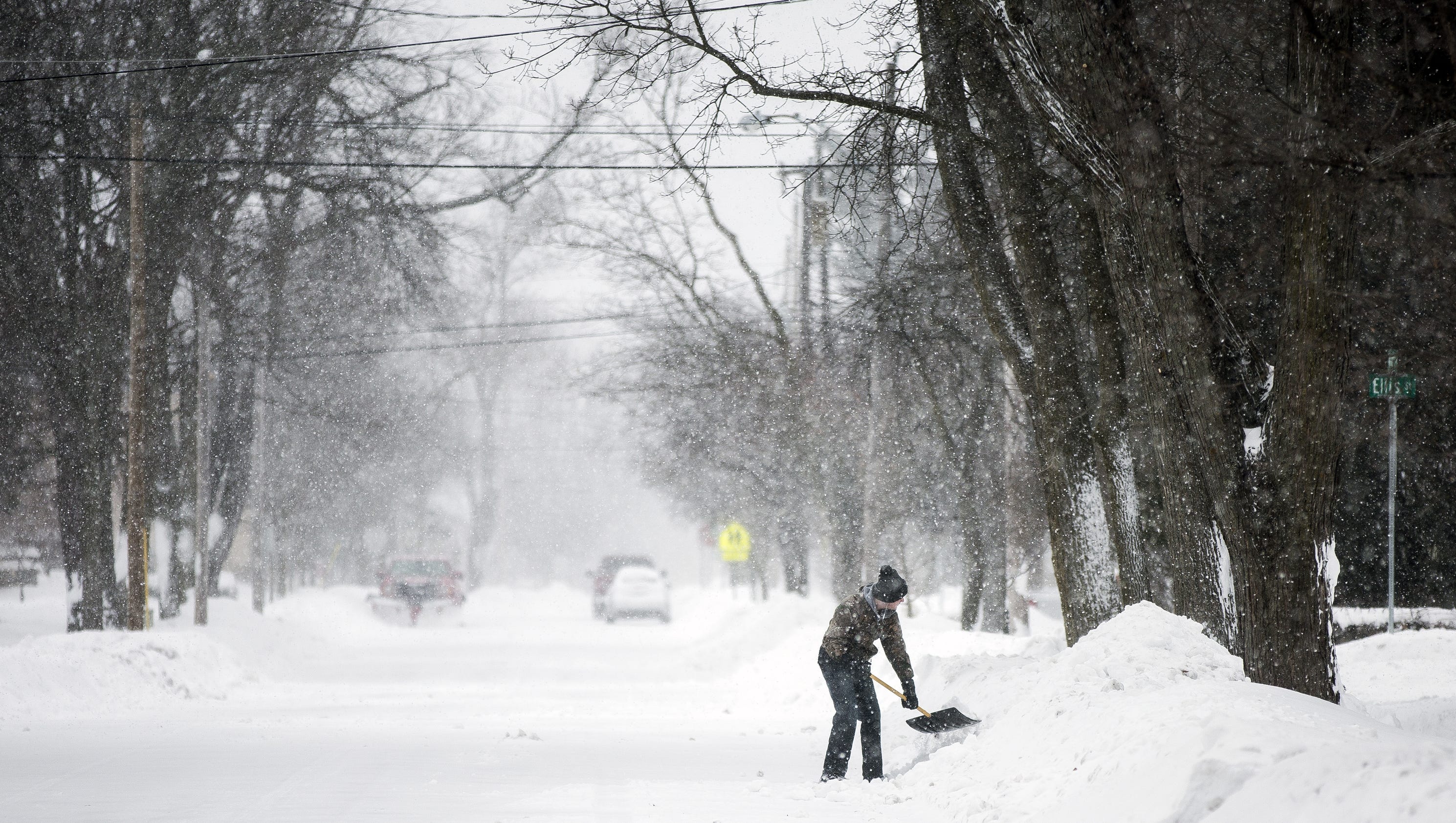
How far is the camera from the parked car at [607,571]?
42.4 meters

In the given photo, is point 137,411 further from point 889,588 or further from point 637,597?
point 637,597

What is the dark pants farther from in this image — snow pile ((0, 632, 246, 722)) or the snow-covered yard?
snow pile ((0, 632, 246, 722))

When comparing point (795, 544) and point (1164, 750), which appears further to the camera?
point (795, 544)

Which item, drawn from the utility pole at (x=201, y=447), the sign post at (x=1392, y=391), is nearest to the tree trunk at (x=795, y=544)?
the utility pole at (x=201, y=447)

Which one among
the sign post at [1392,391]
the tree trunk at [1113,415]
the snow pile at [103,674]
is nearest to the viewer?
the tree trunk at [1113,415]

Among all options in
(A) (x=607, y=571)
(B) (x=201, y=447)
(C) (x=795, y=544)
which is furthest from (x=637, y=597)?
(B) (x=201, y=447)

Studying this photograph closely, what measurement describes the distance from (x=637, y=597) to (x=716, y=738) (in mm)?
26463

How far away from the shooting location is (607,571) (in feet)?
Result: 149

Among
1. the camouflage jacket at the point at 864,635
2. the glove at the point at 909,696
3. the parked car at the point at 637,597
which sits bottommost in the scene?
the parked car at the point at 637,597

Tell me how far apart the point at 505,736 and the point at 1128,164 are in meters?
7.34

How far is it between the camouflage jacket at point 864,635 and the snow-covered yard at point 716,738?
732 mm

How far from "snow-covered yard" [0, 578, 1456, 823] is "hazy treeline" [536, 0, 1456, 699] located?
0.96 meters

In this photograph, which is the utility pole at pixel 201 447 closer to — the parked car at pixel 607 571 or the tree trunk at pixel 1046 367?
the tree trunk at pixel 1046 367

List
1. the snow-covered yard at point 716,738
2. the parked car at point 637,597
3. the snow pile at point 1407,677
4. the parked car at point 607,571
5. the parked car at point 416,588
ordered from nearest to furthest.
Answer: the snow-covered yard at point 716,738
the snow pile at point 1407,677
the parked car at point 416,588
the parked car at point 637,597
the parked car at point 607,571
